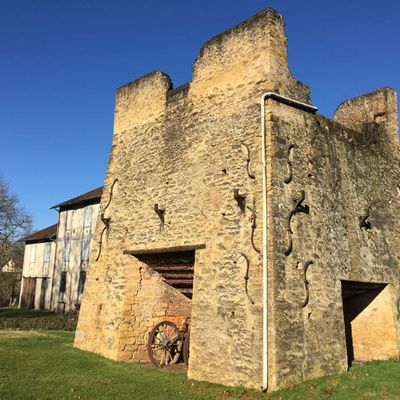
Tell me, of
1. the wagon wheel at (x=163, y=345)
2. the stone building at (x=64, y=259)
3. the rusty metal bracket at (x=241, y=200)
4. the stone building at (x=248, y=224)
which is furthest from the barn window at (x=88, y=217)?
the rusty metal bracket at (x=241, y=200)

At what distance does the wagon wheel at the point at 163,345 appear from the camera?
9.80 m

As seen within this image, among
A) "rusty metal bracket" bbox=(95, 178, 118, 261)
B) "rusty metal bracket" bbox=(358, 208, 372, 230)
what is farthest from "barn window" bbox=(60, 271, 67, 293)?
"rusty metal bracket" bbox=(358, 208, 372, 230)

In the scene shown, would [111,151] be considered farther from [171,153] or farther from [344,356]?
[344,356]

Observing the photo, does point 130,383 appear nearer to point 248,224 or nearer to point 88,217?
point 248,224

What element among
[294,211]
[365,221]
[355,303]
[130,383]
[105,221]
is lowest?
[130,383]

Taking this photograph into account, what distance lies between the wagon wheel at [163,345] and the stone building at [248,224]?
37 cm

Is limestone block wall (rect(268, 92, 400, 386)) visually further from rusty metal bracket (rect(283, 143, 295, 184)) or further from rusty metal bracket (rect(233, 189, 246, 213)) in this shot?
rusty metal bracket (rect(233, 189, 246, 213))

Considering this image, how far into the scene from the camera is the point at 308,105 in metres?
8.70

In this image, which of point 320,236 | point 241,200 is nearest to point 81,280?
point 241,200

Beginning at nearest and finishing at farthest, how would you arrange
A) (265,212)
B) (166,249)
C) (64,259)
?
(265,212) < (166,249) < (64,259)

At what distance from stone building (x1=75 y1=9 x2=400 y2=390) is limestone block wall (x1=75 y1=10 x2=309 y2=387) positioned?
33 millimetres

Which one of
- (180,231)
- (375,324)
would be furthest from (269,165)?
(375,324)

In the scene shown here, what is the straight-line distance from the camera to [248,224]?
7.80m

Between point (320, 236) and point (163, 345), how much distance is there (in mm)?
4589
